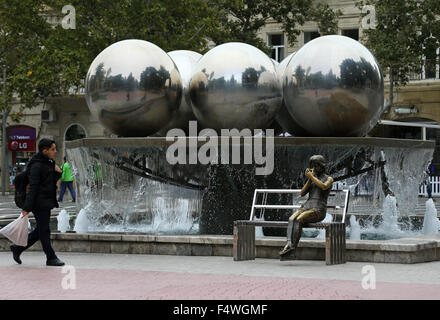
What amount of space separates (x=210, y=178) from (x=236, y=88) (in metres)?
1.88

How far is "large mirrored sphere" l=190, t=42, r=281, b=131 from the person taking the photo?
14.2 meters

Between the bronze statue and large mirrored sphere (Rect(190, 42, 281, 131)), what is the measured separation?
2.60 metres

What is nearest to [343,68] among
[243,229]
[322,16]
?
[243,229]

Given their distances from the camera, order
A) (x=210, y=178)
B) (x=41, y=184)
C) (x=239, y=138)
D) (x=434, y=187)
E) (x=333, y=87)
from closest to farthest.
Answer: (x=41, y=184) < (x=239, y=138) < (x=333, y=87) < (x=210, y=178) < (x=434, y=187)

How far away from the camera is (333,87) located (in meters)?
13.7

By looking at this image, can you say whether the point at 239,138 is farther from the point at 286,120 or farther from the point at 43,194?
the point at 43,194

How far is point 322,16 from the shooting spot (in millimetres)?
39750

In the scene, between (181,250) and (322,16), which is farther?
(322,16)

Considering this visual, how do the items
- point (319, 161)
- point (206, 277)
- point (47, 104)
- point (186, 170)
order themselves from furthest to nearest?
point (47, 104) < point (186, 170) < point (319, 161) < point (206, 277)

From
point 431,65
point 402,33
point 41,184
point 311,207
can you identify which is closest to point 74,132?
point 402,33

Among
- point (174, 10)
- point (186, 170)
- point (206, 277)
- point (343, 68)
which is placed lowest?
point (206, 277)

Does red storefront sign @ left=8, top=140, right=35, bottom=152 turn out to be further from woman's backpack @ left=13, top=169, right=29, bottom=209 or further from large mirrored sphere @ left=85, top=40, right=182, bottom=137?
woman's backpack @ left=13, top=169, right=29, bottom=209

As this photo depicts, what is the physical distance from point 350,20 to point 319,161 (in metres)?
34.9

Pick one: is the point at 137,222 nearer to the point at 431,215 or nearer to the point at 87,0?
the point at 431,215
